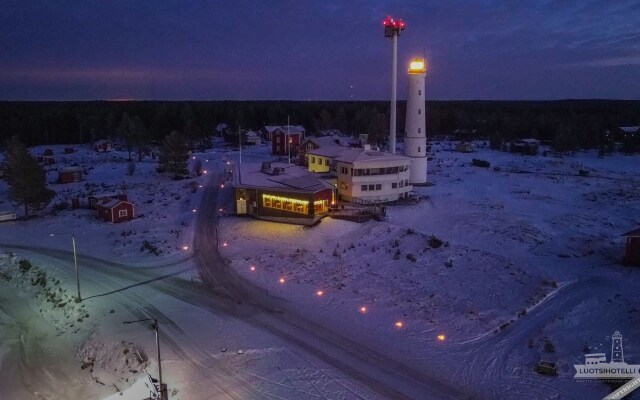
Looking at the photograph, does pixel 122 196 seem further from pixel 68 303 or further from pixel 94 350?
pixel 94 350

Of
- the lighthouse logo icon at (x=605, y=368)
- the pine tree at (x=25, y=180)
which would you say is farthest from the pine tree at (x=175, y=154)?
the lighthouse logo icon at (x=605, y=368)

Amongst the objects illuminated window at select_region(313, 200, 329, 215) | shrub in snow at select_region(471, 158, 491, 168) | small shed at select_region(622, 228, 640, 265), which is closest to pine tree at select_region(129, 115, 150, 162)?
illuminated window at select_region(313, 200, 329, 215)

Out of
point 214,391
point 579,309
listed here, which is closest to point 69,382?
point 214,391

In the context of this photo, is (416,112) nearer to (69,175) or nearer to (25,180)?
(25,180)

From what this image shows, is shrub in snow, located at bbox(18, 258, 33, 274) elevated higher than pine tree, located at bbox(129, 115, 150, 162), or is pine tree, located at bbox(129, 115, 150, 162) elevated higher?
pine tree, located at bbox(129, 115, 150, 162)

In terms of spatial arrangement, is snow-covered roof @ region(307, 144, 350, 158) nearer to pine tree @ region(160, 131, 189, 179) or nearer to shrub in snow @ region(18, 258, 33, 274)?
pine tree @ region(160, 131, 189, 179)

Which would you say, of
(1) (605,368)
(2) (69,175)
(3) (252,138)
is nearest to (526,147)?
(3) (252,138)
